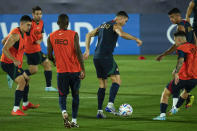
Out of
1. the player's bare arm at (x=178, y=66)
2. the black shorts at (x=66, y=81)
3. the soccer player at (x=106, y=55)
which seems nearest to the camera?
the black shorts at (x=66, y=81)

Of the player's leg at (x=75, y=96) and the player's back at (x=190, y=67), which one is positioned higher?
the player's back at (x=190, y=67)

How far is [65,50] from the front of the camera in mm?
8219

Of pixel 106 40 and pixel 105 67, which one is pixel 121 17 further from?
pixel 105 67

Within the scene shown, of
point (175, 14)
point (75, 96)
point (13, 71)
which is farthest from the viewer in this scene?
point (13, 71)

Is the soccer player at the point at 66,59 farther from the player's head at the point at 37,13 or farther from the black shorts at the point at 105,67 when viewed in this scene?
the player's head at the point at 37,13

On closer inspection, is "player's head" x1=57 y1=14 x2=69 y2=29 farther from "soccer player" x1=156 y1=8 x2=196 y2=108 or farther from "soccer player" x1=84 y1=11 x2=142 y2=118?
"soccer player" x1=156 y1=8 x2=196 y2=108

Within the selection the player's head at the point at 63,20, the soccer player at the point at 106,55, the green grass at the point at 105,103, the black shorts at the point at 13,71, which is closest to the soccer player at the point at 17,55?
the black shorts at the point at 13,71

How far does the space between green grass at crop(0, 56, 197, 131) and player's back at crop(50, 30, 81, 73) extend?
1.04 m

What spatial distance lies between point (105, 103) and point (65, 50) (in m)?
3.22

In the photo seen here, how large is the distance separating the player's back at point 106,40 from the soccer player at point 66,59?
4.64 ft

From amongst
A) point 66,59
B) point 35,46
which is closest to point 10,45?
point 66,59

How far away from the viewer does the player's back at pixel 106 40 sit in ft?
31.4

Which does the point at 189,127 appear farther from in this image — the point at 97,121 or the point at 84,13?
the point at 84,13

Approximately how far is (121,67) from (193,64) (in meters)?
10.3
